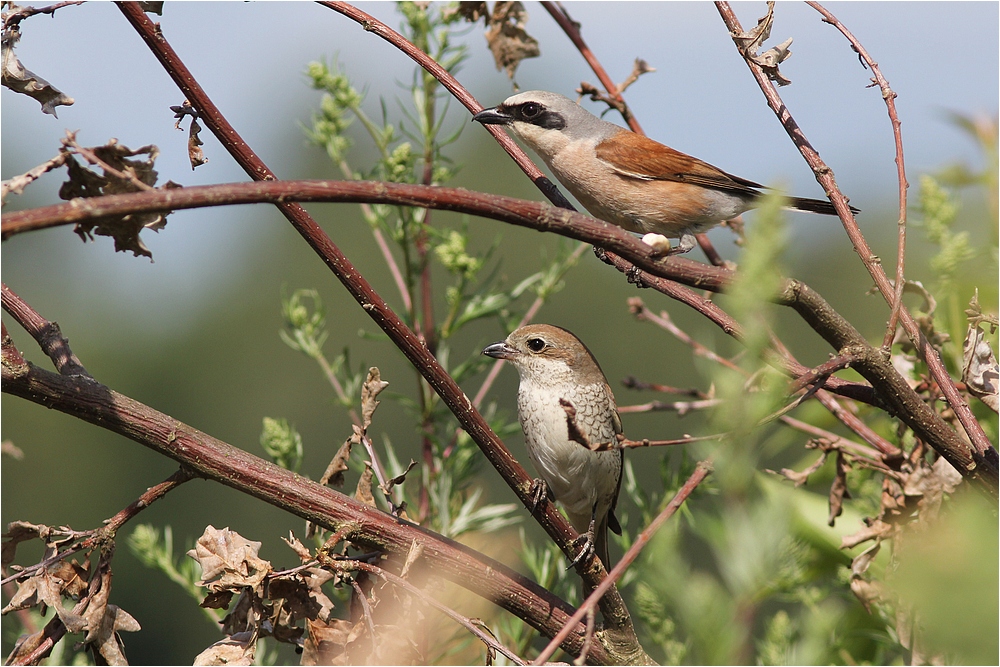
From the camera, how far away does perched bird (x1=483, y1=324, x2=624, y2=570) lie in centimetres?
307

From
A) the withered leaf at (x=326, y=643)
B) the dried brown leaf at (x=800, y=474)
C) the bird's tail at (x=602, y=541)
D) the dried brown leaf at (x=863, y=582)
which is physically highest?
the dried brown leaf at (x=800, y=474)

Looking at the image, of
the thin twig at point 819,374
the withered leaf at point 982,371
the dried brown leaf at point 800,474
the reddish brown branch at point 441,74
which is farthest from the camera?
the reddish brown branch at point 441,74

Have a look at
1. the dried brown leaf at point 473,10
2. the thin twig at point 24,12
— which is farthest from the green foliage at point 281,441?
the dried brown leaf at point 473,10

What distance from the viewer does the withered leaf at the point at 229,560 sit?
4.90ft

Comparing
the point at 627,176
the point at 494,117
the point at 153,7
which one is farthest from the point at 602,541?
the point at 153,7

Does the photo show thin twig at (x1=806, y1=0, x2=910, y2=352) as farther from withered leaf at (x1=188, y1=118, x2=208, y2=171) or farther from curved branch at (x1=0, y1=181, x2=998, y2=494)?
withered leaf at (x1=188, y1=118, x2=208, y2=171)

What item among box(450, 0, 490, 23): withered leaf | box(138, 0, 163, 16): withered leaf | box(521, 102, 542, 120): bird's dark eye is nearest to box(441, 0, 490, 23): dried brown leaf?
box(450, 0, 490, 23): withered leaf

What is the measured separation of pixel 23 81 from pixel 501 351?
6.76 feet

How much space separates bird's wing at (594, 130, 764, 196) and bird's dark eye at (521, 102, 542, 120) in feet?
1.05

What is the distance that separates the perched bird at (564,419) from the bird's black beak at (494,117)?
31.9 inches

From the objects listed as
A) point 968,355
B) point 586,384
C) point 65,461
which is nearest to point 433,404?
point 586,384

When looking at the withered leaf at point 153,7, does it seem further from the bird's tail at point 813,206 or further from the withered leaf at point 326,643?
the bird's tail at point 813,206

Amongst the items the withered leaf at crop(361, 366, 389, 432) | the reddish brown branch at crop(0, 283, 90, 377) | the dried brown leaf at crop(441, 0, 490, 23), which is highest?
the dried brown leaf at crop(441, 0, 490, 23)

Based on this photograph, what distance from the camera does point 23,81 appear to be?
148 centimetres
